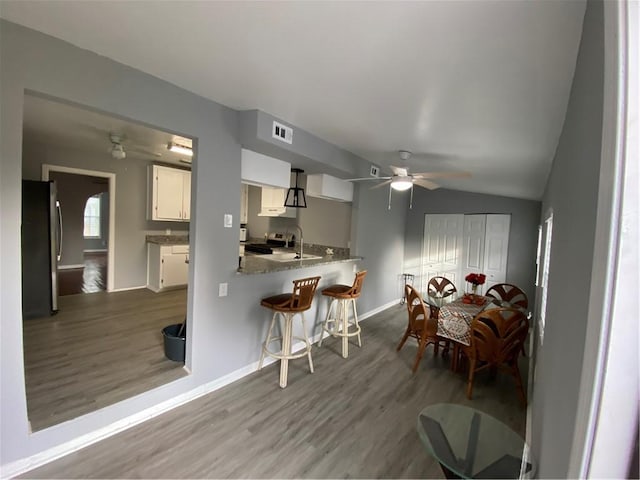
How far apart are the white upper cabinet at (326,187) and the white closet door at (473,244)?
9.48 ft

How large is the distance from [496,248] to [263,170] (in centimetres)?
460

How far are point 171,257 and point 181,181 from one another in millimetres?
1496

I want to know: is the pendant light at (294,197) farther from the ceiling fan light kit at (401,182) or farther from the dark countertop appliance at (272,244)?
the ceiling fan light kit at (401,182)

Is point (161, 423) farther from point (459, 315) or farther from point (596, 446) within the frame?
point (459, 315)

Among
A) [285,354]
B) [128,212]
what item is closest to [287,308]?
[285,354]

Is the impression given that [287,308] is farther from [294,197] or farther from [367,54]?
[294,197]

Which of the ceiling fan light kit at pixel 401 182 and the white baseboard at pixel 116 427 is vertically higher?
the ceiling fan light kit at pixel 401 182

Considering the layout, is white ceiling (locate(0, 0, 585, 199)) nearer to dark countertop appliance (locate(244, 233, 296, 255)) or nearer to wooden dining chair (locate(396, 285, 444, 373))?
wooden dining chair (locate(396, 285, 444, 373))

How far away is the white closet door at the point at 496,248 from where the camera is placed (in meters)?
5.16

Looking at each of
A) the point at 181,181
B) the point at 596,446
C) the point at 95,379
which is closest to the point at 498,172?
the point at 596,446

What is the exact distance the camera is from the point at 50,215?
368 cm

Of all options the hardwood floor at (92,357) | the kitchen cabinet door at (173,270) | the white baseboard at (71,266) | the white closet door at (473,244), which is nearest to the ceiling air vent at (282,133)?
the hardwood floor at (92,357)

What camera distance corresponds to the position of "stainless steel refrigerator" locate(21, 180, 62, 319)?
3547mm

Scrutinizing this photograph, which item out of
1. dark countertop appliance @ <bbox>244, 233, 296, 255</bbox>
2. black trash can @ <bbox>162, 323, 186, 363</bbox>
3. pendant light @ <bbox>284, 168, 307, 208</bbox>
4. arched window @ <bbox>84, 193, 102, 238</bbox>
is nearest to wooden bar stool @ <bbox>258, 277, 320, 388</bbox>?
black trash can @ <bbox>162, 323, 186, 363</bbox>
